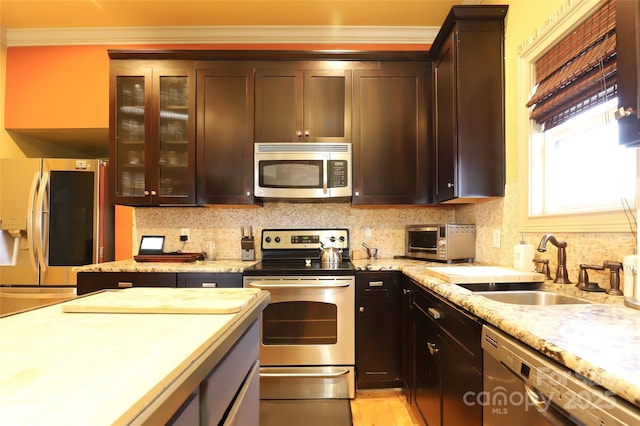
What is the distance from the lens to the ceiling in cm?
246

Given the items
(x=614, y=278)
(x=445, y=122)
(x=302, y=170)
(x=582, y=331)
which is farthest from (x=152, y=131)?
(x=614, y=278)

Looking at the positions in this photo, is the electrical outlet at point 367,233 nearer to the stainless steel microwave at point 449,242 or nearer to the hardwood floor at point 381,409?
the stainless steel microwave at point 449,242

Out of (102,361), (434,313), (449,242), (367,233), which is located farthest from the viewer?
(367,233)

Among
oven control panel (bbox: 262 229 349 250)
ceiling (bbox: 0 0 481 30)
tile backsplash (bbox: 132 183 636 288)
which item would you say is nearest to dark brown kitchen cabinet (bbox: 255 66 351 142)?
ceiling (bbox: 0 0 481 30)

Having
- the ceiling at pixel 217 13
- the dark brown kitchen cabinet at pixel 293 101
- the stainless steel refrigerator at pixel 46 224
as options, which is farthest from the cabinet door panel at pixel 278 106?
the stainless steel refrigerator at pixel 46 224

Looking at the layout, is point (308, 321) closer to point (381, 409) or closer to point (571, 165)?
point (381, 409)

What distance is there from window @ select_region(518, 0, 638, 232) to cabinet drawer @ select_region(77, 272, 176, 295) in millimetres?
2288

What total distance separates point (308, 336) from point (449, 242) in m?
1.20

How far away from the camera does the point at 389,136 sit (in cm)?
245

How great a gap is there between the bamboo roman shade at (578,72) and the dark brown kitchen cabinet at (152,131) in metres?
2.32

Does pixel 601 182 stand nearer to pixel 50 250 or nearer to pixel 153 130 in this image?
pixel 153 130

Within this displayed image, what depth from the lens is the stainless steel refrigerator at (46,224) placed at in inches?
99.8

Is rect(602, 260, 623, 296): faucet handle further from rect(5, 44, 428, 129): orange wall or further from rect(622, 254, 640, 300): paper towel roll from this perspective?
rect(5, 44, 428, 129): orange wall

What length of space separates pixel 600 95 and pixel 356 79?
5.11ft
